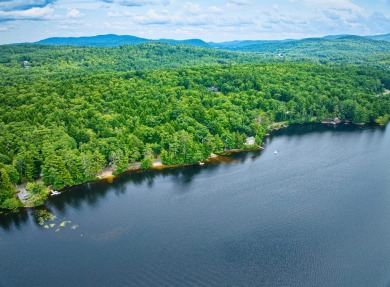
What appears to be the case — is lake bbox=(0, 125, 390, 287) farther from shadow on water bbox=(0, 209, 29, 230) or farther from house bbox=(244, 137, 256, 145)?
house bbox=(244, 137, 256, 145)

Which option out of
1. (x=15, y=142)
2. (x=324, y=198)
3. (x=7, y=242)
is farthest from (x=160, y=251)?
(x=15, y=142)

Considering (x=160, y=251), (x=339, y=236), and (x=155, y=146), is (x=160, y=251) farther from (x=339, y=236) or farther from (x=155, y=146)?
(x=155, y=146)

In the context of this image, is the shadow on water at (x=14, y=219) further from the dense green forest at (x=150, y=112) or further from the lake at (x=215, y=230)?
the dense green forest at (x=150, y=112)

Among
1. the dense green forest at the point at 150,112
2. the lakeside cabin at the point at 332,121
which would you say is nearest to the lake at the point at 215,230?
the dense green forest at the point at 150,112

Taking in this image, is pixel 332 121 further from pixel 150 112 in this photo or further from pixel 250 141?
pixel 150 112

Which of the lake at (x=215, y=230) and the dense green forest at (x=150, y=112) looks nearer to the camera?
the lake at (x=215, y=230)

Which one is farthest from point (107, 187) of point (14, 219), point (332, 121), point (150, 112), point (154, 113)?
point (332, 121)
